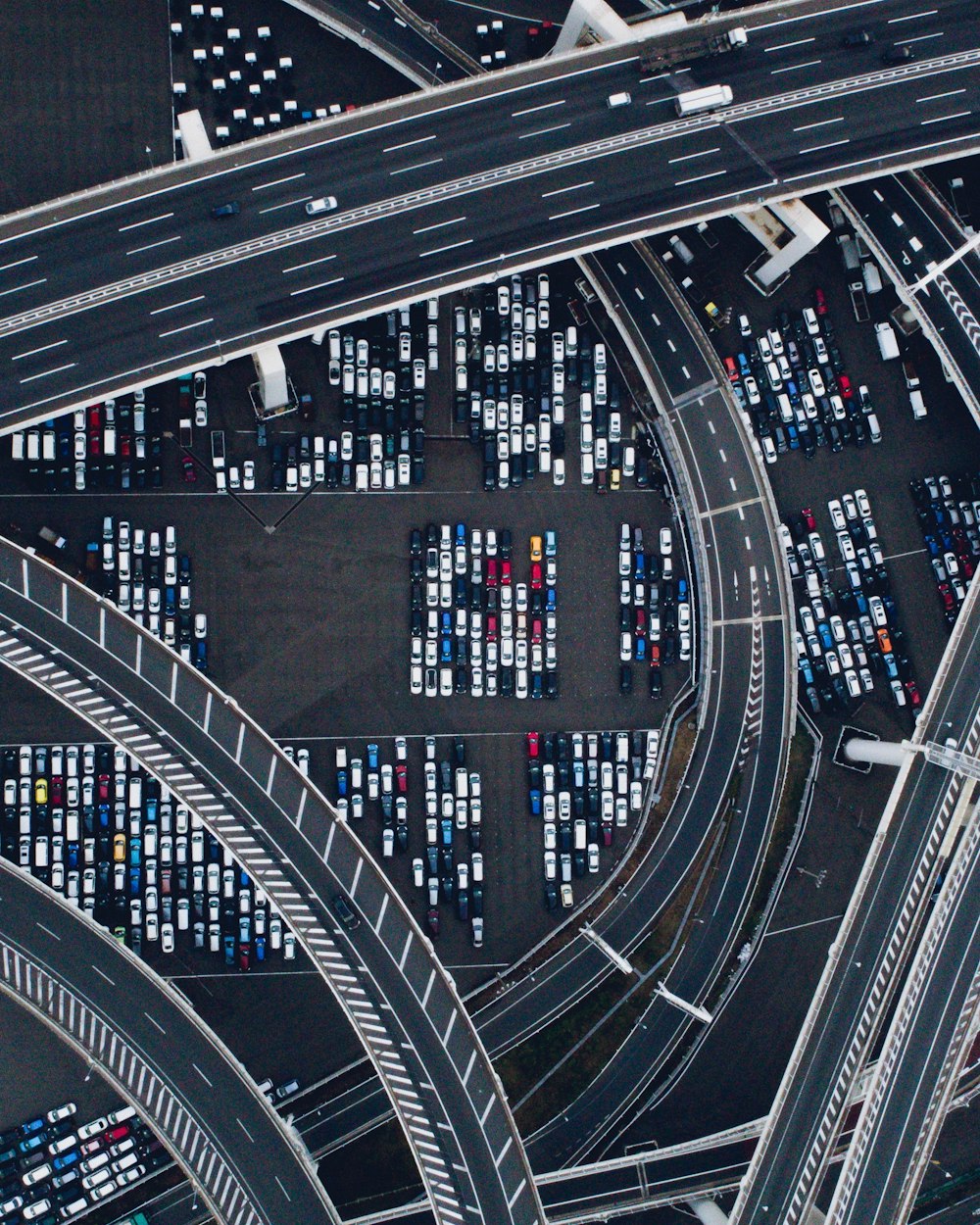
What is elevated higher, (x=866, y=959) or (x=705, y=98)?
(x=705, y=98)

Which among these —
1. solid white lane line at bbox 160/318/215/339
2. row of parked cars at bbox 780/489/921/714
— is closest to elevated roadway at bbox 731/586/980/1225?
Result: row of parked cars at bbox 780/489/921/714

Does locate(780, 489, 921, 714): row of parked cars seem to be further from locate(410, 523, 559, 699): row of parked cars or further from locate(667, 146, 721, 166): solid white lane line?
locate(667, 146, 721, 166): solid white lane line

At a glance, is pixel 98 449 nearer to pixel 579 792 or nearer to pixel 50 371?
pixel 50 371

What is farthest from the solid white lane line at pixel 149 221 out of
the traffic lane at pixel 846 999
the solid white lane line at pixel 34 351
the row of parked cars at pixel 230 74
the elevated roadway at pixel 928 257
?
the traffic lane at pixel 846 999

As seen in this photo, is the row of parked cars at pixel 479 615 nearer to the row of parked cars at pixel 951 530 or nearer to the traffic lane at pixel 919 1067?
the row of parked cars at pixel 951 530

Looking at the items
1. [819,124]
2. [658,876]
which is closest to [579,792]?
[658,876]

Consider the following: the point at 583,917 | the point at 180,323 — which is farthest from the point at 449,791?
the point at 180,323
